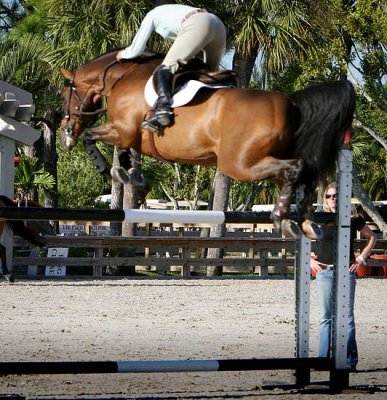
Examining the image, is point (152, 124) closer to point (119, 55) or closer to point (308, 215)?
point (119, 55)

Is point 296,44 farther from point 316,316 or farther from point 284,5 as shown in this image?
point 316,316

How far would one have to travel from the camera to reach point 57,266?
2061 centimetres

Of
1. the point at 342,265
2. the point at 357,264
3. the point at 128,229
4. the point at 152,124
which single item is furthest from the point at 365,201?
the point at 152,124

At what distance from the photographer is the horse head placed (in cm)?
800

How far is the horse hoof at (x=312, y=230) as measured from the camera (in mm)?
7008

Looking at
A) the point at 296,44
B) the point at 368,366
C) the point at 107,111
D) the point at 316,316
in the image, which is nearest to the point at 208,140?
the point at 107,111

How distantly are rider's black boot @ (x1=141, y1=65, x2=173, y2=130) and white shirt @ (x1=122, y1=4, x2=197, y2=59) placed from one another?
0.50 meters

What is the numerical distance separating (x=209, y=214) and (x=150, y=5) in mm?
15091

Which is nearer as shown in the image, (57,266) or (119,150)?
(119,150)

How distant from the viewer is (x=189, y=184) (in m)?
37.2

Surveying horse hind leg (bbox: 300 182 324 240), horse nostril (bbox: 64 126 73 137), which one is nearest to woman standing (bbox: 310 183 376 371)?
horse hind leg (bbox: 300 182 324 240)

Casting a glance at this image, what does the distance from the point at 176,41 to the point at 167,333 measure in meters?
5.13

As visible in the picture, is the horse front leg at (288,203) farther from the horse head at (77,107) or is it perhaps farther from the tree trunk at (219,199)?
the tree trunk at (219,199)

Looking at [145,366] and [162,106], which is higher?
[162,106]
